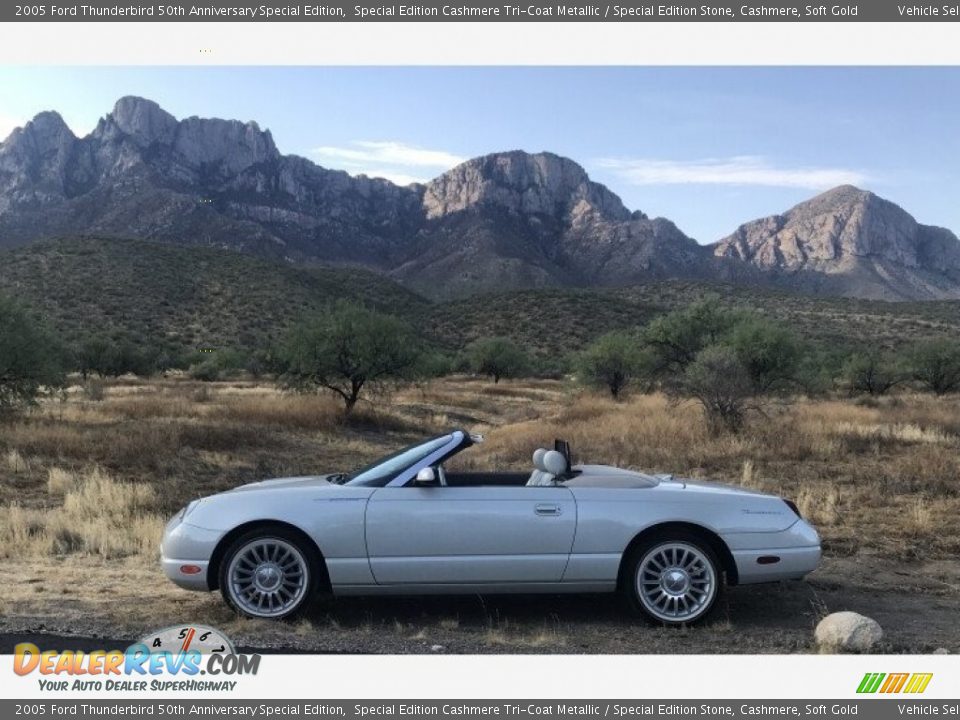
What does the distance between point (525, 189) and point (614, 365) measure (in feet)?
466

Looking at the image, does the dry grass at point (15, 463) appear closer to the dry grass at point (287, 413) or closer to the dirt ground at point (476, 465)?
the dirt ground at point (476, 465)

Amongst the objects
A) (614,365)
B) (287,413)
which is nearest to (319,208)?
(614,365)

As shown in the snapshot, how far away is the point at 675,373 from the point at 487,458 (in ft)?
62.4

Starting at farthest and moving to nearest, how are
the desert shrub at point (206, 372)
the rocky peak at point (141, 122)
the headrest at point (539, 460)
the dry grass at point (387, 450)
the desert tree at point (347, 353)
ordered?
the rocky peak at point (141, 122)
the desert shrub at point (206, 372)
the desert tree at point (347, 353)
the dry grass at point (387, 450)
the headrest at point (539, 460)

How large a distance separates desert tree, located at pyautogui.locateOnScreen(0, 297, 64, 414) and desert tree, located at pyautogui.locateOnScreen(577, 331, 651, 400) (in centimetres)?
2276

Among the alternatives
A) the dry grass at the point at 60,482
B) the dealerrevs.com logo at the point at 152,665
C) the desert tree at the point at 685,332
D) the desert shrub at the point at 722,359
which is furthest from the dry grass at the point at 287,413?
the dealerrevs.com logo at the point at 152,665

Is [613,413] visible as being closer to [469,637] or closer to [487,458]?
[487,458]

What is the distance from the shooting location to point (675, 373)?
104 ft

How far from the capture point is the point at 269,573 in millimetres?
5309

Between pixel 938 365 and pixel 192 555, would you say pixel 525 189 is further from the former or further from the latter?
pixel 192 555

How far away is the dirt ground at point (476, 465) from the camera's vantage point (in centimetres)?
521

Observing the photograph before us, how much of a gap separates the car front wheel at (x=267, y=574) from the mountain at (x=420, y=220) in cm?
10625

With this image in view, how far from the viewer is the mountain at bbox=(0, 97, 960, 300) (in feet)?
388

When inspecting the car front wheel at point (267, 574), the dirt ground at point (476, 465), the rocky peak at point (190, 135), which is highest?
the rocky peak at point (190, 135)
